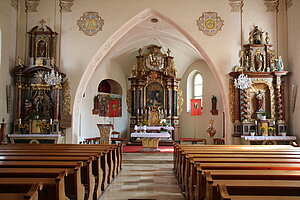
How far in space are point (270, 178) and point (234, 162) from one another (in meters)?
1.25

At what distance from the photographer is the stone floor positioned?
5.43 m

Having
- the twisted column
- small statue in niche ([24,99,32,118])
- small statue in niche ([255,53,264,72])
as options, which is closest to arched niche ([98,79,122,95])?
small statue in niche ([24,99,32,118])

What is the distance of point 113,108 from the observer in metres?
18.3

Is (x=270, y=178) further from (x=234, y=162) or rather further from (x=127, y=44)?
(x=127, y=44)

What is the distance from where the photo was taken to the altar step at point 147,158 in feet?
31.9

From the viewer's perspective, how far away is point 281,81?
11.5 meters

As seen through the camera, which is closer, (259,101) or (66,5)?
(259,101)

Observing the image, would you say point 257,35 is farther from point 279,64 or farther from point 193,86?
point 193,86

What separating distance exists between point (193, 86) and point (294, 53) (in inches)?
338

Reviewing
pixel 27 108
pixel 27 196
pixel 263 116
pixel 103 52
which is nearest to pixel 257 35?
pixel 263 116

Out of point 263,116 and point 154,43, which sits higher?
point 154,43

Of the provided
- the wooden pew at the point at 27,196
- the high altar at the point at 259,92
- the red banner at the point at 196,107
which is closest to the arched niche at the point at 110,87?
the red banner at the point at 196,107

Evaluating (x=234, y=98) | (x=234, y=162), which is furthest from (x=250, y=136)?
(x=234, y=162)

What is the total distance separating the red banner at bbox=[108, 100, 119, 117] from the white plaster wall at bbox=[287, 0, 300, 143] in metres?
10.4
